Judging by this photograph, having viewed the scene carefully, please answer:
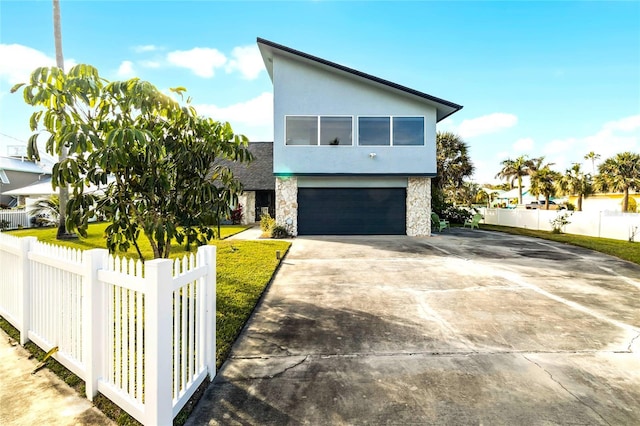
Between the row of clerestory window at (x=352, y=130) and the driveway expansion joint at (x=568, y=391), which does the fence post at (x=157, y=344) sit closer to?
the driveway expansion joint at (x=568, y=391)

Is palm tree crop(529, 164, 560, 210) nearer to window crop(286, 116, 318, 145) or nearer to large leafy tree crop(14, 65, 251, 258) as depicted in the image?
window crop(286, 116, 318, 145)

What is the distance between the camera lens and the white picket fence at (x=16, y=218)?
60.2 ft

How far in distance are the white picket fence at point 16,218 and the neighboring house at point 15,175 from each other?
11.6 meters

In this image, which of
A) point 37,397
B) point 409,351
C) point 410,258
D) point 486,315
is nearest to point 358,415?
point 409,351

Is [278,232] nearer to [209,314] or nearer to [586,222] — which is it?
[209,314]

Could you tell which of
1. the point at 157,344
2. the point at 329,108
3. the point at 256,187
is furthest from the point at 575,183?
the point at 157,344

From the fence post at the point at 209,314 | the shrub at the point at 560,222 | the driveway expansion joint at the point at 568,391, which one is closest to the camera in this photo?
the driveway expansion joint at the point at 568,391

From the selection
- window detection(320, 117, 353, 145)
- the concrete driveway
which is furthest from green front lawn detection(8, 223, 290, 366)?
window detection(320, 117, 353, 145)

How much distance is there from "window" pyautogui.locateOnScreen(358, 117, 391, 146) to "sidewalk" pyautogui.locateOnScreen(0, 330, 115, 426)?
13.7m

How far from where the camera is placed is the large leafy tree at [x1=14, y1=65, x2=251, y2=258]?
376 centimetres

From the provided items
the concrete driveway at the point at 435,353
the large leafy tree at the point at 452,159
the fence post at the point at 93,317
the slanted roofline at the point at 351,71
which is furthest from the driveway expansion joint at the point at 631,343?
the large leafy tree at the point at 452,159

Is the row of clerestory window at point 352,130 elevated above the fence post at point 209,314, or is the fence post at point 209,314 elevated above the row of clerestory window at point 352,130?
the row of clerestory window at point 352,130

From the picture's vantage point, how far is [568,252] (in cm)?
1117

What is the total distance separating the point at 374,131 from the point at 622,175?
3220 centimetres
